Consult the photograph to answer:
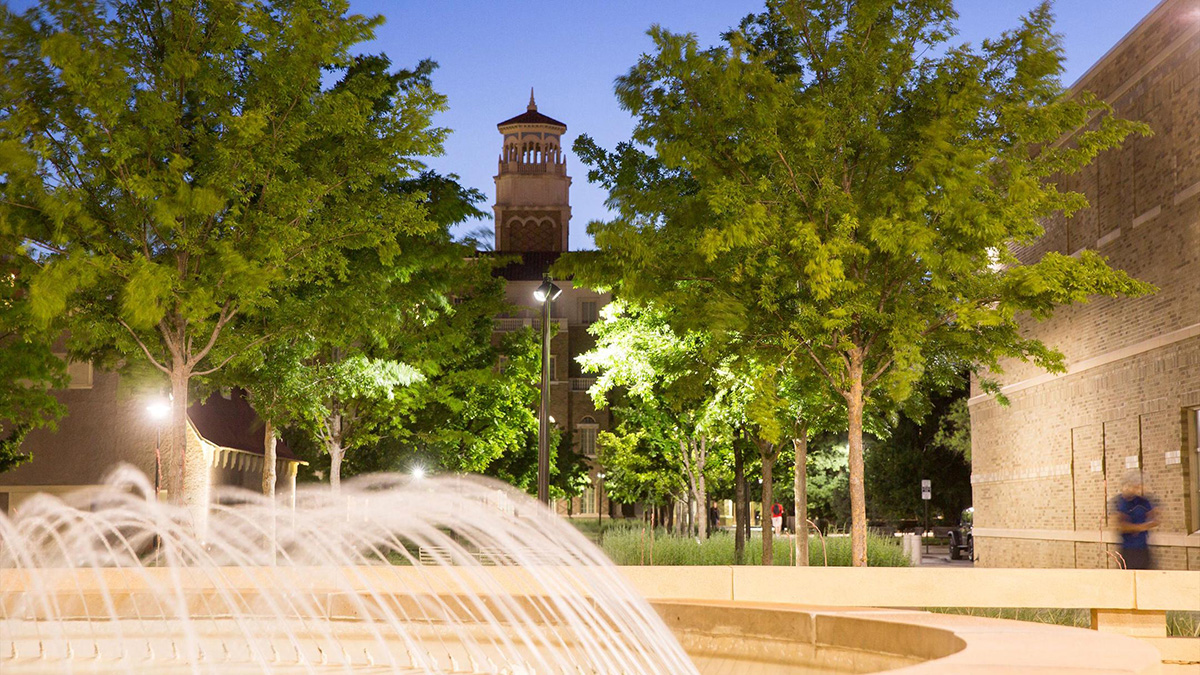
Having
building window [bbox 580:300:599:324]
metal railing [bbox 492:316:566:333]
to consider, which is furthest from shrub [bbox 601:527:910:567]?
building window [bbox 580:300:599:324]

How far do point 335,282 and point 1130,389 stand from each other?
1574cm

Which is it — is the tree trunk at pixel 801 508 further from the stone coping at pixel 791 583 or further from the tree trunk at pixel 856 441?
the stone coping at pixel 791 583

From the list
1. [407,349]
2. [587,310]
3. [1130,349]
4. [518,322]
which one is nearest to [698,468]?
[407,349]

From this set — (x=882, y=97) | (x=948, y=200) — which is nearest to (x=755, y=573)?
(x=948, y=200)

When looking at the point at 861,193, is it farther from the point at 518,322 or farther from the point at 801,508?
the point at 518,322

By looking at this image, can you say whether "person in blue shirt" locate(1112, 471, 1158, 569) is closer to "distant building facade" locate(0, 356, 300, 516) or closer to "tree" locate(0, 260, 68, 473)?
"tree" locate(0, 260, 68, 473)

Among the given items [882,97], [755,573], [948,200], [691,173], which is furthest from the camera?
[691,173]

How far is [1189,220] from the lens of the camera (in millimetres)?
20938

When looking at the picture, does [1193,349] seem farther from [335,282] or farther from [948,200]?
[335,282]

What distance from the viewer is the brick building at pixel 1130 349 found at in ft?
69.3

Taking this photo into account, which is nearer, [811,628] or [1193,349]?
[811,628]

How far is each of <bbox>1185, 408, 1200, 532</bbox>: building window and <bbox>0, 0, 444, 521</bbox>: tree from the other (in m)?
14.5

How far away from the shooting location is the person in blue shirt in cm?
1510

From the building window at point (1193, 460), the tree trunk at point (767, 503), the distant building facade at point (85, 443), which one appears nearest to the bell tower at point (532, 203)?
the distant building facade at point (85, 443)
